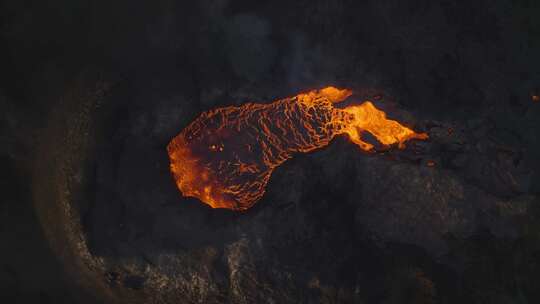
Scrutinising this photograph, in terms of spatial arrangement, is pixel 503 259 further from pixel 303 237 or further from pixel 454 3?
pixel 454 3

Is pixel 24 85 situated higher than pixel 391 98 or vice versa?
pixel 24 85

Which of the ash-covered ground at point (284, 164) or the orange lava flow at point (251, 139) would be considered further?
the orange lava flow at point (251, 139)

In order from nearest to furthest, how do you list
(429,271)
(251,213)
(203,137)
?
1. (429,271)
2. (251,213)
3. (203,137)

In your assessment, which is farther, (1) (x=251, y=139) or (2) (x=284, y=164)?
(1) (x=251, y=139)

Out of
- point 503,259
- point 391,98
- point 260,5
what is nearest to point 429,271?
point 503,259

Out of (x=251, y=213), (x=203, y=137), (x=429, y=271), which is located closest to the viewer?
(x=429, y=271)
